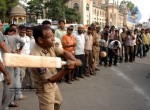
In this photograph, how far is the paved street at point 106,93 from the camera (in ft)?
22.7

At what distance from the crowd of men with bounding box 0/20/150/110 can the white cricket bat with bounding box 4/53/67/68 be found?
0.48 meters

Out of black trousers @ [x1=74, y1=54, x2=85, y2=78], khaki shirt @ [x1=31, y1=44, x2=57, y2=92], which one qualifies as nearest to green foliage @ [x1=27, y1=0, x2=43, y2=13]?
black trousers @ [x1=74, y1=54, x2=85, y2=78]

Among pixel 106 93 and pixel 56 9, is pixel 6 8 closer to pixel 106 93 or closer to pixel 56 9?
pixel 56 9

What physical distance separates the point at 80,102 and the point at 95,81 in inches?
115

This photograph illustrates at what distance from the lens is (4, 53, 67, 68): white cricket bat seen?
3.13 m

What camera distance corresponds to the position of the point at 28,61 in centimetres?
319

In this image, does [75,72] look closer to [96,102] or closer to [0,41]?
[96,102]

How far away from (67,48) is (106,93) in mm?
2162

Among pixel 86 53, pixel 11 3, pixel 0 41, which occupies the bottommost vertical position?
pixel 86 53

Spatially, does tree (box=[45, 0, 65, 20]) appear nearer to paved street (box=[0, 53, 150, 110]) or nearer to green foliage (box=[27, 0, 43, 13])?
green foliage (box=[27, 0, 43, 13])

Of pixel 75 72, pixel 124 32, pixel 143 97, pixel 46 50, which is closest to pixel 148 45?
pixel 124 32

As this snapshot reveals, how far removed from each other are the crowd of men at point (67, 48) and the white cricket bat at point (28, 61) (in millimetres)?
479

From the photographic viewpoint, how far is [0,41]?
5.76 meters

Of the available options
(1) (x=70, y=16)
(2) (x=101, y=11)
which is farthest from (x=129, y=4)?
(1) (x=70, y=16)
